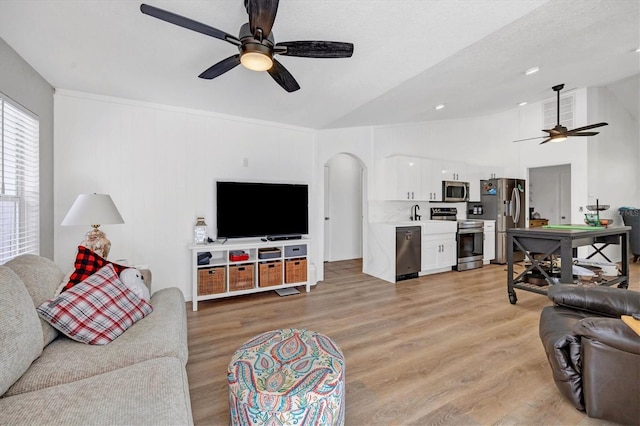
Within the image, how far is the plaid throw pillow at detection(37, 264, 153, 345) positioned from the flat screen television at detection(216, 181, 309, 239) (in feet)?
5.88

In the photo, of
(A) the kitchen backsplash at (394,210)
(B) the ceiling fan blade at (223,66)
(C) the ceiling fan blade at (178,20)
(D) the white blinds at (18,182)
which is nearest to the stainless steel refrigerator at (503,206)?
(A) the kitchen backsplash at (394,210)

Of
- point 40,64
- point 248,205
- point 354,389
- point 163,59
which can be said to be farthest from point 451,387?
point 40,64

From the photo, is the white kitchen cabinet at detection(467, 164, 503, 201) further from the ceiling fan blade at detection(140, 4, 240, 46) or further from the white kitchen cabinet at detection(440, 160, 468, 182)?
the ceiling fan blade at detection(140, 4, 240, 46)

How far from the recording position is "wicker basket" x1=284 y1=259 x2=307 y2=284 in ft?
12.9

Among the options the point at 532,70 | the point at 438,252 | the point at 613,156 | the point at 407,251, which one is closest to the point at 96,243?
the point at 407,251

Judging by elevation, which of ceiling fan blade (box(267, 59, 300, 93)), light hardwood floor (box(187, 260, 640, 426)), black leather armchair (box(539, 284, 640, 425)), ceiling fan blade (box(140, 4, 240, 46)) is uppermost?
ceiling fan blade (box(140, 4, 240, 46))

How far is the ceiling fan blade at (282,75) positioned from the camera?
200 centimetres

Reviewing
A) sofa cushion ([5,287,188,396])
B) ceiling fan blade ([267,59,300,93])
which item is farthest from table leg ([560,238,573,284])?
sofa cushion ([5,287,188,396])

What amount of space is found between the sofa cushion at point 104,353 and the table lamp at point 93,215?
3.72 feet

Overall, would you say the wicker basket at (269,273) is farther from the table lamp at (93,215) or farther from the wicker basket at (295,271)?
the table lamp at (93,215)

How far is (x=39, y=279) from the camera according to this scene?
1720 millimetres

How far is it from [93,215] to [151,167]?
113 cm

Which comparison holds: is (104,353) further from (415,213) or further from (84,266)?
(415,213)

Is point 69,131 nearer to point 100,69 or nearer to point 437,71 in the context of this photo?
point 100,69
